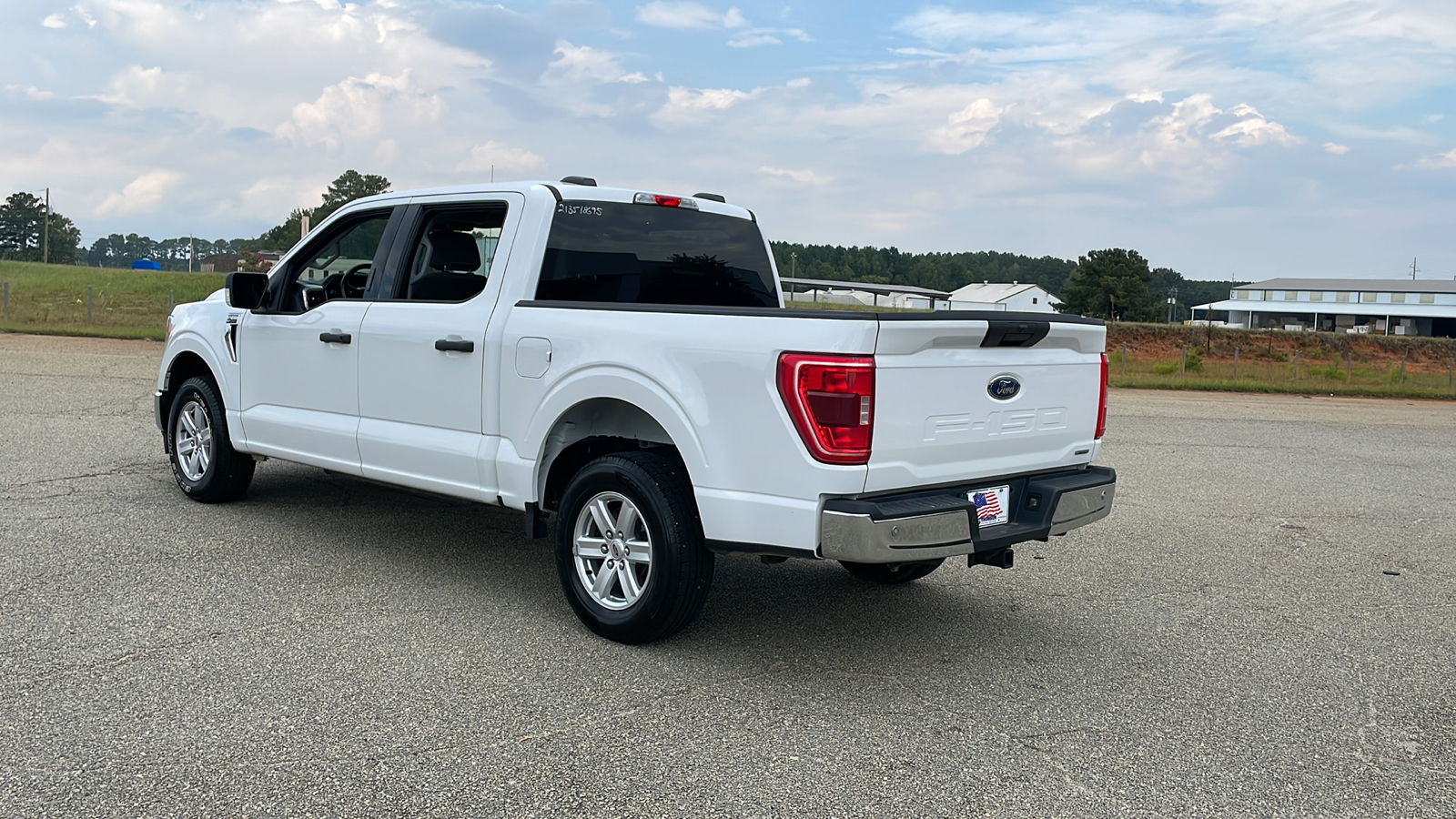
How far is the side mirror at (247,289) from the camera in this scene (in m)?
6.60

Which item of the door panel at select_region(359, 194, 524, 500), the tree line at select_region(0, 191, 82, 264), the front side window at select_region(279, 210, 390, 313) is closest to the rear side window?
the door panel at select_region(359, 194, 524, 500)

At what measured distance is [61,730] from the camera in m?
3.78

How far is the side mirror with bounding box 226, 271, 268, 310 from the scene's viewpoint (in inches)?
260

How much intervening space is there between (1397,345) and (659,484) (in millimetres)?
64254

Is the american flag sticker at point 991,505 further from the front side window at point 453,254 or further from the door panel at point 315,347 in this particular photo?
the door panel at point 315,347

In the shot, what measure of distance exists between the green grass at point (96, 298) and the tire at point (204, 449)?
1897 centimetres

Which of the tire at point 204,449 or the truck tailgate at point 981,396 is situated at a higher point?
the truck tailgate at point 981,396

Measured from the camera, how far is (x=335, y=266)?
6.64 metres

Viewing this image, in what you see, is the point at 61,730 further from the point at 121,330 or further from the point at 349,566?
the point at 121,330

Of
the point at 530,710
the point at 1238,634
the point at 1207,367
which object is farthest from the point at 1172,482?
the point at 1207,367

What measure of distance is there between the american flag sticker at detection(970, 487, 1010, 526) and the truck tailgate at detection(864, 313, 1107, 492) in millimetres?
72

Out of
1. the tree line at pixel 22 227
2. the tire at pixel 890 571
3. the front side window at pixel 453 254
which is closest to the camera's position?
the front side window at pixel 453 254

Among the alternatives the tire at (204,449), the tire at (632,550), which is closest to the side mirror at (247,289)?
the tire at (204,449)

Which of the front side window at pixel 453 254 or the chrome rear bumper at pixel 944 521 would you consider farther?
the front side window at pixel 453 254
